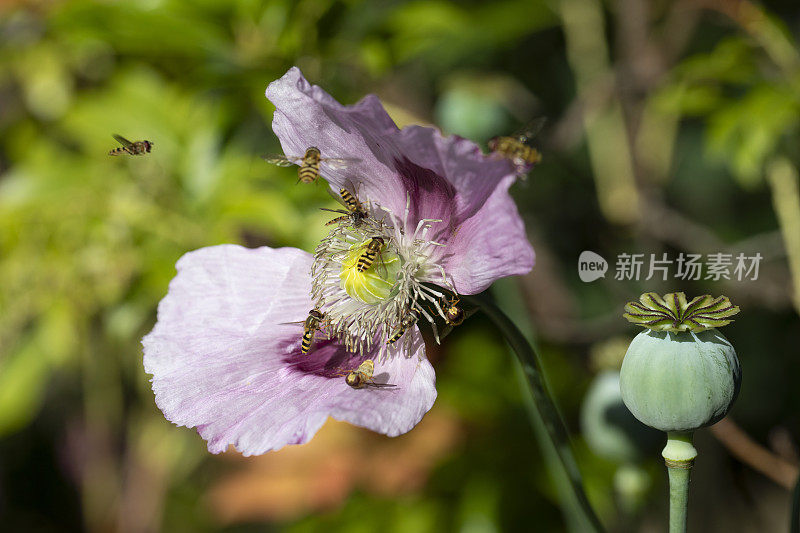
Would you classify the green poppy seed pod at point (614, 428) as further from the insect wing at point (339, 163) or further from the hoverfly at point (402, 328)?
the insect wing at point (339, 163)

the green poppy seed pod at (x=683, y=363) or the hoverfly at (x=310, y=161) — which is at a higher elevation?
the hoverfly at (x=310, y=161)

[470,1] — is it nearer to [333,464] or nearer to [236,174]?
[236,174]

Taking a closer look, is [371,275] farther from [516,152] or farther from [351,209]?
[516,152]

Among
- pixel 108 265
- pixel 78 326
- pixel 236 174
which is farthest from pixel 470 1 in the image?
pixel 78 326

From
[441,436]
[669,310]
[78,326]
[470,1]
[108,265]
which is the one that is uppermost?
[470,1]

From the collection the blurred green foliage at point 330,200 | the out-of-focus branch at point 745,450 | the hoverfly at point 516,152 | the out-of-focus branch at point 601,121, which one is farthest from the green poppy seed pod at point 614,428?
the out-of-focus branch at point 601,121

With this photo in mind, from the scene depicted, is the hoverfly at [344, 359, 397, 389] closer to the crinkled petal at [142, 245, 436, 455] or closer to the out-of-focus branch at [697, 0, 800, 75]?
the crinkled petal at [142, 245, 436, 455]

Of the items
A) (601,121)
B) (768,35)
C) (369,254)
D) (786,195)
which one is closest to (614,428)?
(369,254)

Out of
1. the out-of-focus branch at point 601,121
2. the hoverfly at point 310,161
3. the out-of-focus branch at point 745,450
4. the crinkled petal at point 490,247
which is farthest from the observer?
the out-of-focus branch at point 601,121
